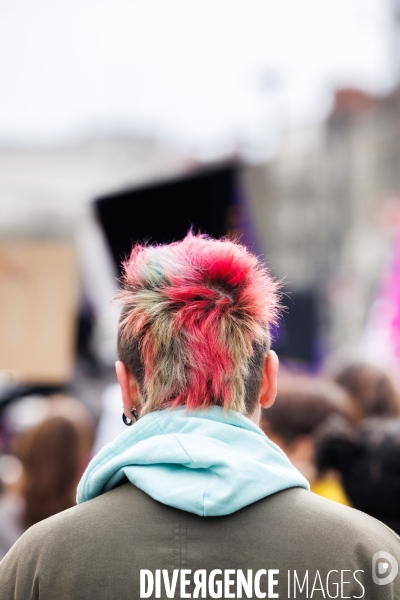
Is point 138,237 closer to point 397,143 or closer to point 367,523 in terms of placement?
point 367,523

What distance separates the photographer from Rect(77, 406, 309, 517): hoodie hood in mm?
1104

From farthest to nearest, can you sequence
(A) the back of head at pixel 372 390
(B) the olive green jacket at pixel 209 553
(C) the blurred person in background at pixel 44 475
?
1. (A) the back of head at pixel 372 390
2. (C) the blurred person in background at pixel 44 475
3. (B) the olive green jacket at pixel 209 553

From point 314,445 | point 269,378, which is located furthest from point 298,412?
point 269,378

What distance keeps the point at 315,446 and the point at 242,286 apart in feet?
4.34

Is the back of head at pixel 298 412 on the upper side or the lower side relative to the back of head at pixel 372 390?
lower

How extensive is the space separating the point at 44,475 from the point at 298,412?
1.04 metres

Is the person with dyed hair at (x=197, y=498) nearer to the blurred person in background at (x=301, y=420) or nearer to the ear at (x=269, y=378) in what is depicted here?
the ear at (x=269, y=378)

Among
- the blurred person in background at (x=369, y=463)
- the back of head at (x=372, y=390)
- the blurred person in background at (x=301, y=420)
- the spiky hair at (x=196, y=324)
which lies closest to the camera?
the spiky hair at (x=196, y=324)

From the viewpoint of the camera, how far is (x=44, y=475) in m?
2.84

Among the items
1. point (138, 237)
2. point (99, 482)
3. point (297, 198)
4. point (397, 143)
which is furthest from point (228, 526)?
point (297, 198)

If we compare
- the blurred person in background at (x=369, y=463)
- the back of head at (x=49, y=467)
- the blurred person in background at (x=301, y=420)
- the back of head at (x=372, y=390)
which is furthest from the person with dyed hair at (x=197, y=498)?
the back of head at (x=372, y=390)

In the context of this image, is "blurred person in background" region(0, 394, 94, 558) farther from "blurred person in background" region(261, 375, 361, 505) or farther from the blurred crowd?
"blurred person in background" region(261, 375, 361, 505)

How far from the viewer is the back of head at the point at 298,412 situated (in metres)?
2.68

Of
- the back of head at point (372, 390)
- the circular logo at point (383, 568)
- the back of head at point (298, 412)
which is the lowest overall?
the circular logo at point (383, 568)
